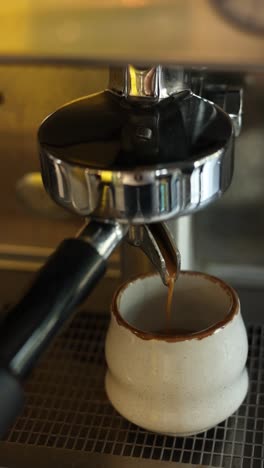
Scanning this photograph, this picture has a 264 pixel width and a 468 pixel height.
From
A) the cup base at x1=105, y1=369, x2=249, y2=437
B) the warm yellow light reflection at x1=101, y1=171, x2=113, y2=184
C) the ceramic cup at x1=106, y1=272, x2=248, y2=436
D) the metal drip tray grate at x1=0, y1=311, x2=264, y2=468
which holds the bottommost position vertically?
the metal drip tray grate at x1=0, y1=311, x2=264, y2=468

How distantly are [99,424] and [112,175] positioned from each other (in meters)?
0.18

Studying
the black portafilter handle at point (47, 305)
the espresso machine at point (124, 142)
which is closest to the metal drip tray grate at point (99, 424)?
the espresso machine at point (124, 142)

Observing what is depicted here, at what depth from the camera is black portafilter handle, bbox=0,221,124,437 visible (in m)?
0.32

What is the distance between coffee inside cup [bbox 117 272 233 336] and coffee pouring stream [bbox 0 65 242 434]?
93 mm

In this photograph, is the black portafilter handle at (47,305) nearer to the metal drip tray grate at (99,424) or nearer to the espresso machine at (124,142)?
the espresso machine at (124,142)

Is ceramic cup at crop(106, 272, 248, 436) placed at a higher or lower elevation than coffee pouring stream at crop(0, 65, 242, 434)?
lower

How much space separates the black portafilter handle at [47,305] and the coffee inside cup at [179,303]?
0.09 m

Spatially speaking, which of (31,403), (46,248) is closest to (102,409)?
(31,403)

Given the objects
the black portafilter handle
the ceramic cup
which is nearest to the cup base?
the ceramic cup

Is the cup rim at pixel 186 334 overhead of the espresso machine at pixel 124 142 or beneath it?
beneath

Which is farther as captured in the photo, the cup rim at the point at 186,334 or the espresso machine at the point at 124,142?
the cup rim at the point at 186,334

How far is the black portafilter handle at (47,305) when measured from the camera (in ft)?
Result: 1.05

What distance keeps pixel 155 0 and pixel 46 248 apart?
0.91ft

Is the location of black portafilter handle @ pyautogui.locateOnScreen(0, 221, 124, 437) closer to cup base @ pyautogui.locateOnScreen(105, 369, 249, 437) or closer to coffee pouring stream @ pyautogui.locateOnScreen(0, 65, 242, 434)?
coffee pouring stream @ pyautogui.locateOnScreen(0, 65, 242, 434)
